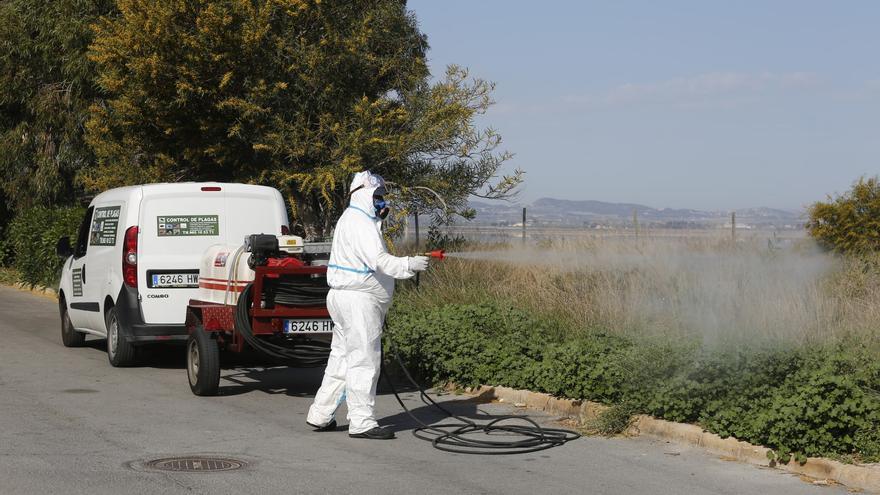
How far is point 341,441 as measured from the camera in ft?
29.9

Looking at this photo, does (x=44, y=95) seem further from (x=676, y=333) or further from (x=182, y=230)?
(x=676, y=333)

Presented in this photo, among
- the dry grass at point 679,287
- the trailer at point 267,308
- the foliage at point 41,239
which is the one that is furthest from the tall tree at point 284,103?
the trailer at point 267,308

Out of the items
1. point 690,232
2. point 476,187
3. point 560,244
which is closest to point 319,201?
point 476,187

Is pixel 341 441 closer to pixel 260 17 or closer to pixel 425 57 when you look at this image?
pixel 260 17

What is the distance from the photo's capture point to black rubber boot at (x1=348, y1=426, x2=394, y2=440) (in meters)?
9.20

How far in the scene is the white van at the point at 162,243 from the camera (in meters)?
12.9

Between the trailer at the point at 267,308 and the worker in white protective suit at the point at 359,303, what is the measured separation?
1678mm

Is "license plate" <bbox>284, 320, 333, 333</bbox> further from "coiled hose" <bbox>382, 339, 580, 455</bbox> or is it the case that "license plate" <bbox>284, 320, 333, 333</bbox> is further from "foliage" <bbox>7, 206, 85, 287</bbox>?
"foliage" <bbox>7, 206, 85, 287</bbox>

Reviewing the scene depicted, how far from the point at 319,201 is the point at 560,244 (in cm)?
459

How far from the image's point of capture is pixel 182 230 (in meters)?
13.1

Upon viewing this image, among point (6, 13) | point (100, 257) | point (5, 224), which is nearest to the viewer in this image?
point (100, 257)

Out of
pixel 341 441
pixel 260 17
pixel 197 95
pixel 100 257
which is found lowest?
pixel 341 441

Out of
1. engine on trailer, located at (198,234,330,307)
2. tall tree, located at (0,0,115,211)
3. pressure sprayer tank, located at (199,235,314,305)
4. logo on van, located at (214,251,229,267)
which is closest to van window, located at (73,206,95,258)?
pressure sprayer tank, located at (199,235,314,305)

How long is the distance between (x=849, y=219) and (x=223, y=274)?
1599 centimetres
